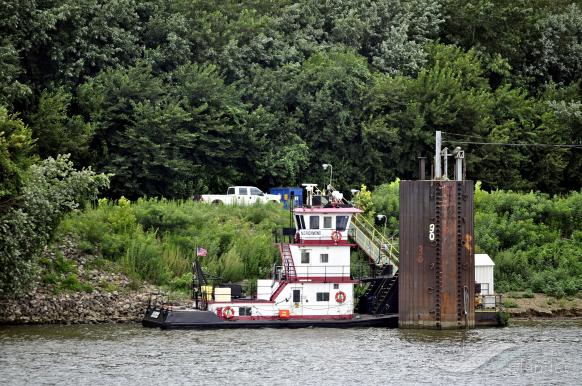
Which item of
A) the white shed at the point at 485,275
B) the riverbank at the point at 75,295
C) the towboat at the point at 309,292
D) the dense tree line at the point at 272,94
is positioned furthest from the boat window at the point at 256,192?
the white shed at the point at 485,275

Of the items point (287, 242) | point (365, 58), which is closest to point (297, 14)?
point (365, 58)

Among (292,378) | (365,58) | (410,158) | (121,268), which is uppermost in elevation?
(365,58)

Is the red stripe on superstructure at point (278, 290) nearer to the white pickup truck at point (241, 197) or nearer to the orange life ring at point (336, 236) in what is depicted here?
the orange life ring at point (336, 236)

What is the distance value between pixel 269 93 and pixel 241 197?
957cm

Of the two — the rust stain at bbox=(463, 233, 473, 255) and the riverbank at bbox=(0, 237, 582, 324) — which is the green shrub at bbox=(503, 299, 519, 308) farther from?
the rust stain at bbox=(463, 233, 473, 255)

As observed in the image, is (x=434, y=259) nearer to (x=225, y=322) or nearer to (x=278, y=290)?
(x=278, y=290)

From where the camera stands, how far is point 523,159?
3671 inches

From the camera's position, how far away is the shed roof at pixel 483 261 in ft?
240

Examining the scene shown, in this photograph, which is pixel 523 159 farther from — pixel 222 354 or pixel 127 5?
pixel 222 354

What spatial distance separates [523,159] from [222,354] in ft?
120

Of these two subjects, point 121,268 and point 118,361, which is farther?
point 121,268

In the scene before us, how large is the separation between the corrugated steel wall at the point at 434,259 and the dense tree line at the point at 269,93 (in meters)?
20.9

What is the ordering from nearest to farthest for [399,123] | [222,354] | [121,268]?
[222,354] → [121,268] → [399,123]

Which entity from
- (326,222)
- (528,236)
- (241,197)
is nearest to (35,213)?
(326,222)
